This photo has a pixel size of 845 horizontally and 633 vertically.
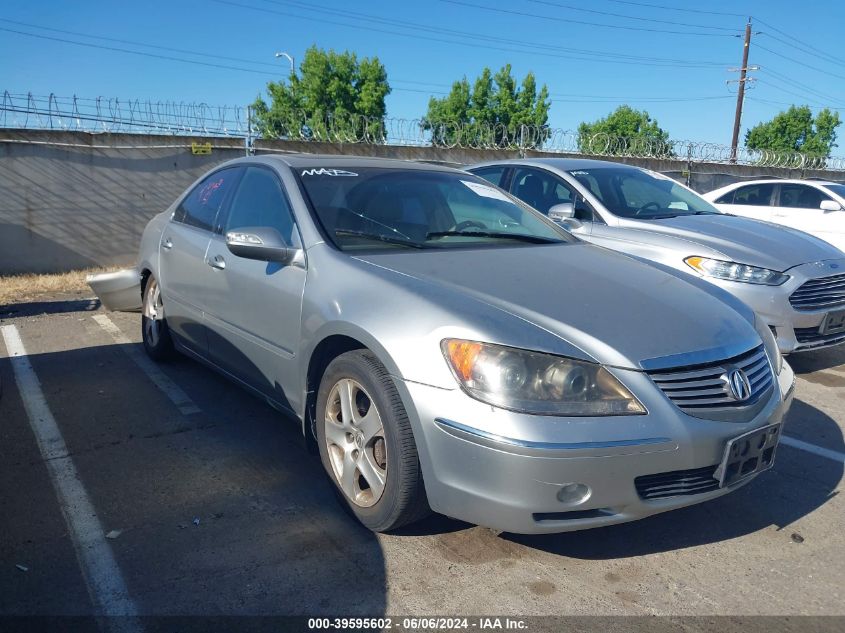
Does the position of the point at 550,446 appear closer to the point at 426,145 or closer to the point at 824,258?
the point at 824,258

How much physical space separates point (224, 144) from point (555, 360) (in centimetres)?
985

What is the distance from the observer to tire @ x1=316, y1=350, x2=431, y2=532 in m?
2.76

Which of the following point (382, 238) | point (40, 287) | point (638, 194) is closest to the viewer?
point (382, 238)

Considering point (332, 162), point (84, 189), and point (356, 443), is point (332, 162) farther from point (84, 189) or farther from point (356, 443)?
point (84, 189)

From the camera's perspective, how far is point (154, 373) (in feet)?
17.5

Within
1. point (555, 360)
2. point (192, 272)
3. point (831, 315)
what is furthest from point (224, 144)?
point (555, 360)

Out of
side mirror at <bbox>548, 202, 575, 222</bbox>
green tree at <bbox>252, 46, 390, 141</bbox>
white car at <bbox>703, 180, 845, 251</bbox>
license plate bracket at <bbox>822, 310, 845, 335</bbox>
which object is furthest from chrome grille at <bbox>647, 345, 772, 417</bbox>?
green tree at <bbox>252, 46, 390, 141</bbox>

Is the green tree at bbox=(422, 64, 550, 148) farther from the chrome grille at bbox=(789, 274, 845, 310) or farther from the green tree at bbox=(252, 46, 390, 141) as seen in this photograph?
the chrome grille at bbox=(789, 274, 845, 310)

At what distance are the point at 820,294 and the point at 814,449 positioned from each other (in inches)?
68.8

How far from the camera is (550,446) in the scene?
2445mm

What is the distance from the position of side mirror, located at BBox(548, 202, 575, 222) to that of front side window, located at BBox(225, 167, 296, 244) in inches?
111

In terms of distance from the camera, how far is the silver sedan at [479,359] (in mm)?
2531

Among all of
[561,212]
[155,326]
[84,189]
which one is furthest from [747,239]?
[84,189]

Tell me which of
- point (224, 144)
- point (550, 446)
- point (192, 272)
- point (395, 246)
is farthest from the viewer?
point (224, 144)
